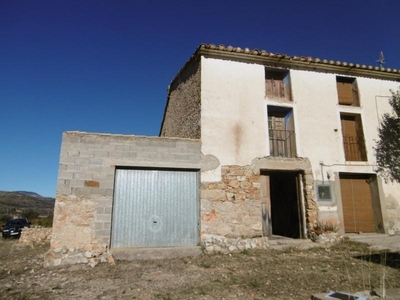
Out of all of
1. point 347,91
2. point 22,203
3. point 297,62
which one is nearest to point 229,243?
point 297,62

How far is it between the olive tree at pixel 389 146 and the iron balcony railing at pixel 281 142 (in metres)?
3.34

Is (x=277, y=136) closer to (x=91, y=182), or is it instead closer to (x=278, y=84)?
(x=278, y=84)

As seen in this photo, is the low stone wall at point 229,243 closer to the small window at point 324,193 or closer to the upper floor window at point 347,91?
the small window at point 324,193

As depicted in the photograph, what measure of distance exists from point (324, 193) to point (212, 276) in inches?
211

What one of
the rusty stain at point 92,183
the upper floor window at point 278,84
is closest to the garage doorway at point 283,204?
the upper floor window at point 278,84

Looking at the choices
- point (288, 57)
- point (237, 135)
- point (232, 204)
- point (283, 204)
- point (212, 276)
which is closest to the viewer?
point (212, 276)

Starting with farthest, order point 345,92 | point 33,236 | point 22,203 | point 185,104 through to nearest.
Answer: point 22,203, point 33,236, point 345,92, point 185,104

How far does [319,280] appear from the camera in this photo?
4.86 m

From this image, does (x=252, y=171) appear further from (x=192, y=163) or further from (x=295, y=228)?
(x=295, y=228)

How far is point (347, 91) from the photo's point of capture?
406 inches

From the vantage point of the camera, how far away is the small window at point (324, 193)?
8719mm

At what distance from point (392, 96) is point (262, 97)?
5.59 metres

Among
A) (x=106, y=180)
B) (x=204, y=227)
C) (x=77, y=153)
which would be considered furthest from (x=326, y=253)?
(x=77, y=153)

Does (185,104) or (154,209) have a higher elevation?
(185,104)
